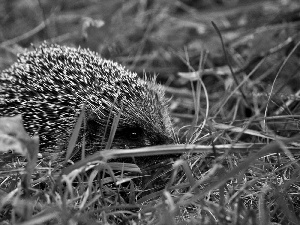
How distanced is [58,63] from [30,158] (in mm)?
1463

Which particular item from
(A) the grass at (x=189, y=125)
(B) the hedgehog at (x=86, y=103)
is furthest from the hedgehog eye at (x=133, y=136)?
(A) the grass at (x=189, y=125)

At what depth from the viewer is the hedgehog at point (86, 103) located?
3.46 meters

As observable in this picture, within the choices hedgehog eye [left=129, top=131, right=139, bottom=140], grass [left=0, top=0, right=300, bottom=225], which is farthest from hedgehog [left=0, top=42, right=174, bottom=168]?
grass [left=0, top=0, right=300, bottom=225]

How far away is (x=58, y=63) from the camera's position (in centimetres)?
376

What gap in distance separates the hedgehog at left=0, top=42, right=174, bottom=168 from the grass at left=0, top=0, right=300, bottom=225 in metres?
0.28

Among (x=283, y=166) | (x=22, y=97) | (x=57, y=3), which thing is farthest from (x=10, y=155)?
(x=57, y=3)

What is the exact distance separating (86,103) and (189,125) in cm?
89

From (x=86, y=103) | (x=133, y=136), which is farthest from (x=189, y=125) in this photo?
(x=86, y=103)

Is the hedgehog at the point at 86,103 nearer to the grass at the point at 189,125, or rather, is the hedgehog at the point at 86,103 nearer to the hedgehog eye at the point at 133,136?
the hedgehog eye at the point at 133,136

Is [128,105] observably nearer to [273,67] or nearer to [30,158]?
[30,158]

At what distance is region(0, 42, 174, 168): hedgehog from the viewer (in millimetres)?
3455

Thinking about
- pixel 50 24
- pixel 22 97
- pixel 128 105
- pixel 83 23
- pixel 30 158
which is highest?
pixel 50 24

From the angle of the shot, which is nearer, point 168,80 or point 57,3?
point 168,80

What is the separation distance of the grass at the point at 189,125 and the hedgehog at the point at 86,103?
28cm
